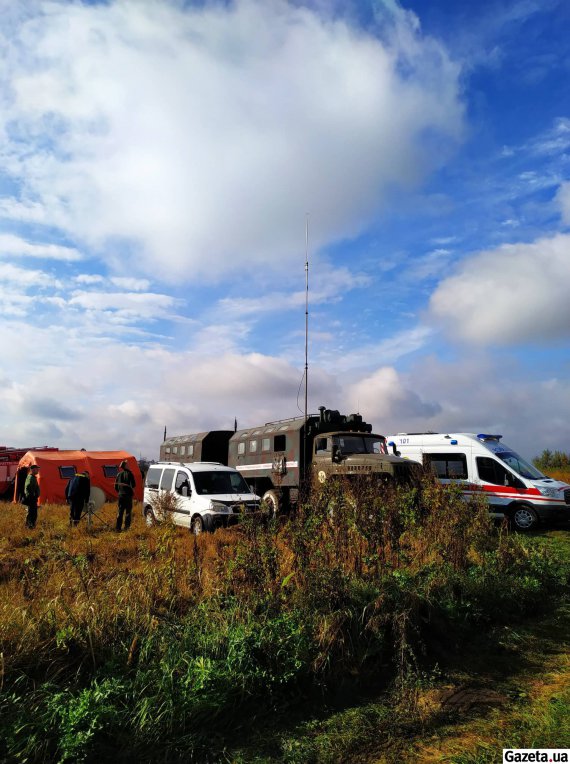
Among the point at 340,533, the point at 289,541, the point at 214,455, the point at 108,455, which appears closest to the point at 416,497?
the point at 340,533

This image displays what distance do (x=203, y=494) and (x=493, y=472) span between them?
823 centimetres

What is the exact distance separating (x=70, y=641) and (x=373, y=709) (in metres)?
2.54

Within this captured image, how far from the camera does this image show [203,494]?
13109 mm

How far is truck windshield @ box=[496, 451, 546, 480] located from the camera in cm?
1477

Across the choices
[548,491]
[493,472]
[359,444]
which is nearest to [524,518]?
[548,491]

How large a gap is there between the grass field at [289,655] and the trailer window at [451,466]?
8.13m

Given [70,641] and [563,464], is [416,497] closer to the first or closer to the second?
[70,641]

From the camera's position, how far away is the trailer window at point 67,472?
2084 centimetres

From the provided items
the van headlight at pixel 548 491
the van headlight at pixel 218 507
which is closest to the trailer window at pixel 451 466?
the van headlight at pixel 548 491

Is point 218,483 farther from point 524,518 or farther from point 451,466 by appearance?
point 524,518

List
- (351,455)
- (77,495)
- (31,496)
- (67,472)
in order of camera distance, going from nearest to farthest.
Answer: (77,495)
(31,496)
(351,455)
(67,472)

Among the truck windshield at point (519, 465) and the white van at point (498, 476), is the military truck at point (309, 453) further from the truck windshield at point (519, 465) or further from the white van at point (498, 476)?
the truck windshield at point (519, 465)

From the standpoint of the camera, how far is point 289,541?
664cm

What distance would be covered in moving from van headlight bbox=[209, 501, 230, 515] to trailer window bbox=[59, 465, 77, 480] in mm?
10905
